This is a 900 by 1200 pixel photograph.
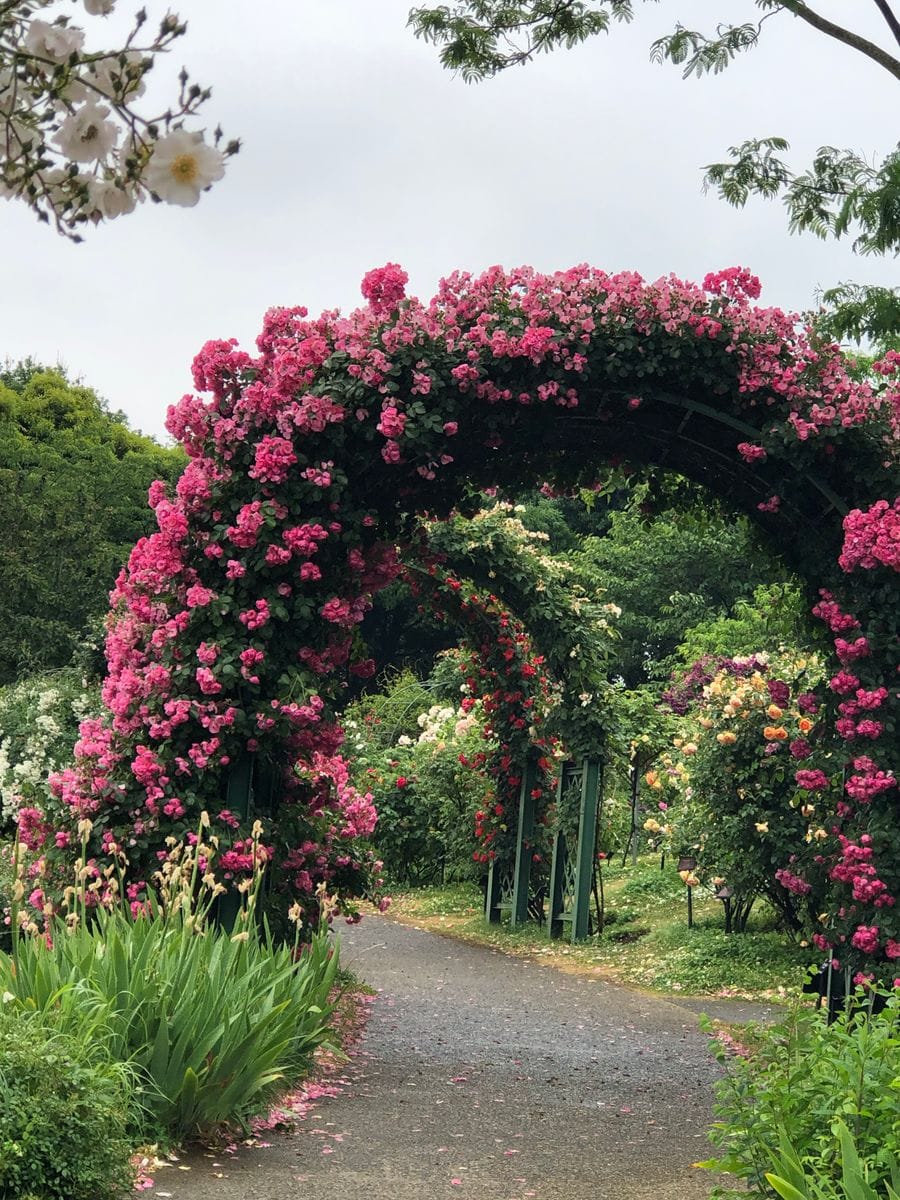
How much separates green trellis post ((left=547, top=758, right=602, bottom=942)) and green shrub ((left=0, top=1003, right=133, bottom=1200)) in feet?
24.1

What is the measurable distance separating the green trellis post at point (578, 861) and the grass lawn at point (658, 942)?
186 mm

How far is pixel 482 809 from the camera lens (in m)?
12.5

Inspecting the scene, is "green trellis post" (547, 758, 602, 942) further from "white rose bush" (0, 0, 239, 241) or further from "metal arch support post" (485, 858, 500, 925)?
"white rose bush" (0, 0, 239, 241)

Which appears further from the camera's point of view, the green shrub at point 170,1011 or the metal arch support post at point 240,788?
the metal arch support post at point 240,788

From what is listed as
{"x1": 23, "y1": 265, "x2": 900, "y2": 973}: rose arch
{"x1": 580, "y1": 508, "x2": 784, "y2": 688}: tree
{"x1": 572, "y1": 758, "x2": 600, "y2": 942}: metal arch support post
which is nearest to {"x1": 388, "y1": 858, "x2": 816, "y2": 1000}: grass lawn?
{"x1": 572, "y1": 758, "x2": 600, "y2": 942}: metal arch support post

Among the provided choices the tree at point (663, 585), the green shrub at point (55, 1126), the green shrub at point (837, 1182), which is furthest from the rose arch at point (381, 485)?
the tree at point (663, 585)

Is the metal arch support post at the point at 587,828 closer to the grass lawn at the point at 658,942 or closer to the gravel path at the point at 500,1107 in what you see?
the grass lawn at the point at 658,942

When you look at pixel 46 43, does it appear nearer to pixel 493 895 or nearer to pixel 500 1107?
pixel 500 1107

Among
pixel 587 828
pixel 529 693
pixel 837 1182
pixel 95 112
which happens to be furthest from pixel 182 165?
pixel 529 693

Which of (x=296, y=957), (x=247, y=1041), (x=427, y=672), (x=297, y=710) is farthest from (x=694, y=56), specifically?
(x=427, y=672)

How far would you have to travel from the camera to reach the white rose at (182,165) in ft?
5.04

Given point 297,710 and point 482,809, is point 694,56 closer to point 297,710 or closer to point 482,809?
point 297,710

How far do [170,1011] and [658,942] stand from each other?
7.05m

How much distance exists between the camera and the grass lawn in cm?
940
